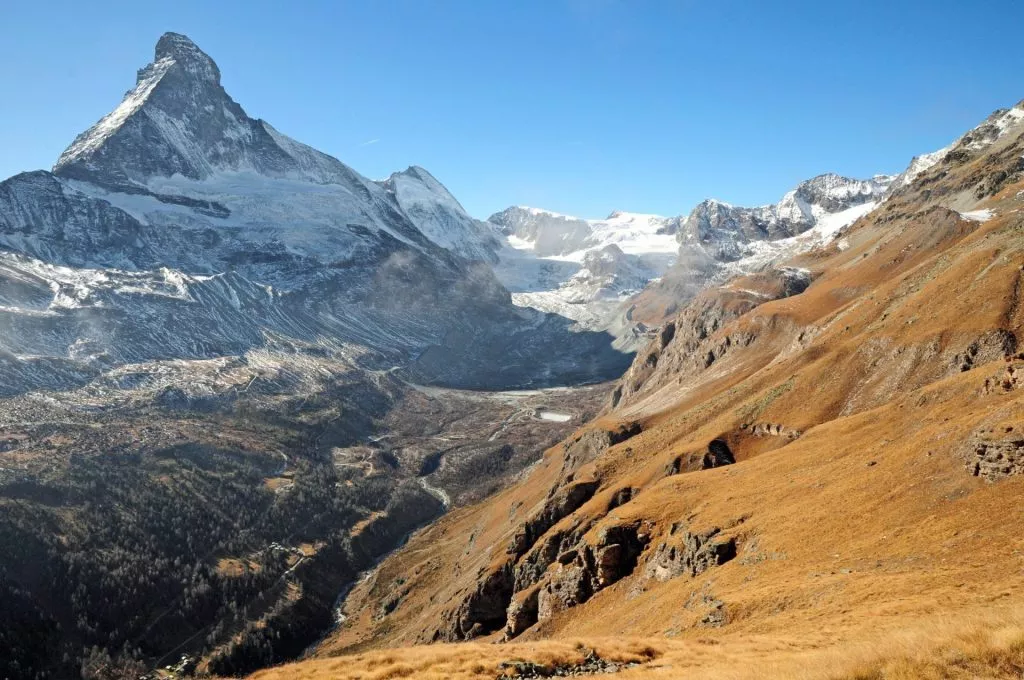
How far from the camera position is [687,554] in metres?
55.7

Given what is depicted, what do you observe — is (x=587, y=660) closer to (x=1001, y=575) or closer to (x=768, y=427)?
(x=1001, y=575)

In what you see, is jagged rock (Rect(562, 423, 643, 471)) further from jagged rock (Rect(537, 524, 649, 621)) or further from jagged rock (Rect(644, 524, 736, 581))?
jagged rock (Rect(644, 524, 736, 581))

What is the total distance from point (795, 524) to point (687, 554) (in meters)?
11.5

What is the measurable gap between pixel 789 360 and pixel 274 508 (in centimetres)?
16329

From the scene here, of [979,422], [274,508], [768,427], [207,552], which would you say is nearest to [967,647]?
[979,422]

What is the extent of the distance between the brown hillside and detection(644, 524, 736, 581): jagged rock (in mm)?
228

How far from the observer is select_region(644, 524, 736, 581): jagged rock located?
51.7 metres

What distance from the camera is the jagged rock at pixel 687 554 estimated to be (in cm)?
5172

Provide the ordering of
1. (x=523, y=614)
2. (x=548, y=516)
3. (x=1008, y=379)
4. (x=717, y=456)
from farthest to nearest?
(x=548, y=516), (x=717, y=456), (x=523, y=614), (x=1008, y=379)

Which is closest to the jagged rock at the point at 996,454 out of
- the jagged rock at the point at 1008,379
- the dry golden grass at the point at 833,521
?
the dry golden grass at the point at 833,521

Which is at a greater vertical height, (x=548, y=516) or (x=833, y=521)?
(x=833, y=521)

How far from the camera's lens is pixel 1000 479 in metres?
37.9

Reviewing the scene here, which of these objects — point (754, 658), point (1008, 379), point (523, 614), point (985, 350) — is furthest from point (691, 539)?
point (985, 350)

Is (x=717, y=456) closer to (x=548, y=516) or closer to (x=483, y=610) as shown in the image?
(x=548, y=516)
